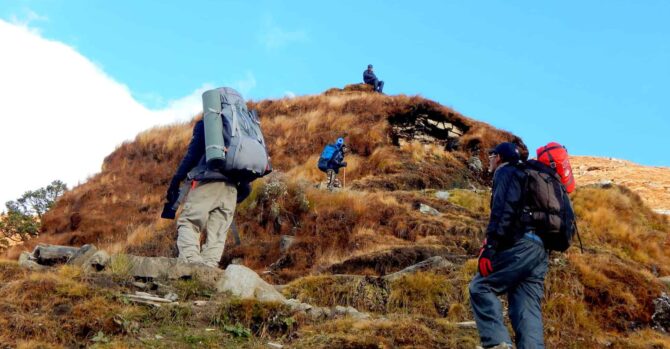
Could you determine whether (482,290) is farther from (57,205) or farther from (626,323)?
(57,205)

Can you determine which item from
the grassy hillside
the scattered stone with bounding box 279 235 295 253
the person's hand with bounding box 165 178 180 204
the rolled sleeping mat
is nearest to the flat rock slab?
the grassy hillside

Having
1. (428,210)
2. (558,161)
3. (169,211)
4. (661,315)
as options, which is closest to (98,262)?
(169,211)

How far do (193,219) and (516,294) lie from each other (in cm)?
336

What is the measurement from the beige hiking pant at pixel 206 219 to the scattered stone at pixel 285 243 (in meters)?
4.23

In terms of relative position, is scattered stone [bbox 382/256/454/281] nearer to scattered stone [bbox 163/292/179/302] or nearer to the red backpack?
scattered stone [bbox 163/292/179/302]

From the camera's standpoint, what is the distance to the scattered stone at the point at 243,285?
6.39 m

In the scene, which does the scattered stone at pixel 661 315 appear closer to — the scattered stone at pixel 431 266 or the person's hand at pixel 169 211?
the scattered stone at pixel 431 266

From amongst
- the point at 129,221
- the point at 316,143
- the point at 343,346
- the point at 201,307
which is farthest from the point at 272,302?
the point at 316,143

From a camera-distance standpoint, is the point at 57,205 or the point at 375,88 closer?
the point at 57,205

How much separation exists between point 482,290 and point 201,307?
7.64 feet

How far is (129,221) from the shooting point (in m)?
15.6

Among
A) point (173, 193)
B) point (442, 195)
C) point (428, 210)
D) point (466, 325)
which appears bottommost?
point (466, 325)

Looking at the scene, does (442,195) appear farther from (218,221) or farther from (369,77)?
(369,77)

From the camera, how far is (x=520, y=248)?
16.3 ft
